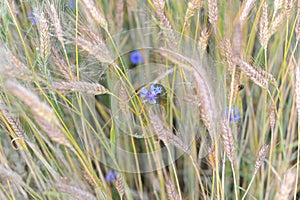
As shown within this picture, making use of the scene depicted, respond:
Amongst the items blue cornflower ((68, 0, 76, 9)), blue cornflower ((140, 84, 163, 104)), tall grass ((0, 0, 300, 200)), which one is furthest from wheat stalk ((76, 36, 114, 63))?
blue cornflower ((68, 0, 76, 9))

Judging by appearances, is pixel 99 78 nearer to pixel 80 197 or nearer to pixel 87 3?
pixel 87 3

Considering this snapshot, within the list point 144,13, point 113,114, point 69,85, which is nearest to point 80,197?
point 69,85

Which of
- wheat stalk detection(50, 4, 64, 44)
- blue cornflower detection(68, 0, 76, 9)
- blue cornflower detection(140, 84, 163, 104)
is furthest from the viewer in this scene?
blue cornflower detection(68, 0, 76, 9)

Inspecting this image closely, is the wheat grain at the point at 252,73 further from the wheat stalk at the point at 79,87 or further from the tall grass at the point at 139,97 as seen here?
the wheat stalk at the point at 79,87

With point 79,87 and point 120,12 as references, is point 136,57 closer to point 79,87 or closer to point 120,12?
point 120,12

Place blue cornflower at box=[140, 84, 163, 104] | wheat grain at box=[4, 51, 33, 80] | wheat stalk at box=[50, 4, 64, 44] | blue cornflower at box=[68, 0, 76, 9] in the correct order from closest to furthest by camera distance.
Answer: wheat grain at box=[4, 51, 33, 80] → wheat stalk at box=[50, 4, 64, 44] → blue cornflower at box=[140, 84, 163, 104] → blue cornflower at box=[68, 0, 76, 9]

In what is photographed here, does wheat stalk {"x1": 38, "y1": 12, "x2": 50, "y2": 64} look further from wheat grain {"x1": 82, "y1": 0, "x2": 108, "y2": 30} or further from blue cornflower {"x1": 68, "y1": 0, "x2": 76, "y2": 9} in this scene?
blue cornflower {"x1": 68, "y1": 0, "x2": 76, "y2": 9}

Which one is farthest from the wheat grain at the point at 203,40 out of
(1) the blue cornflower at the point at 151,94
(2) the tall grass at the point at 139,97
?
(1) the blue cornflower at the point at 151,94
